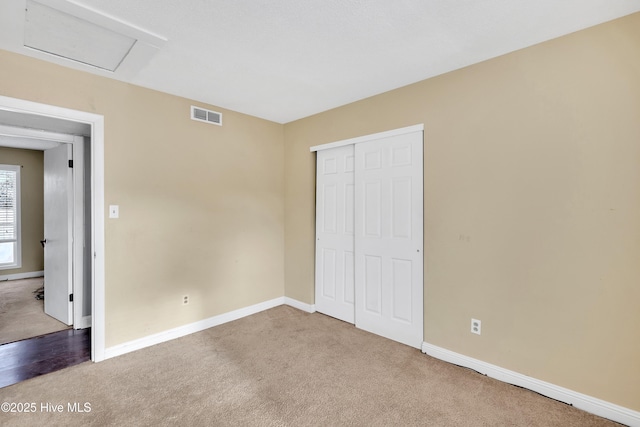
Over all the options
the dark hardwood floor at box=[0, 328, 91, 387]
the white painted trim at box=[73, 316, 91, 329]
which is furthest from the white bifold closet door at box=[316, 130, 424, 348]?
the white painted trim at box=[73, 316, 91, 329]

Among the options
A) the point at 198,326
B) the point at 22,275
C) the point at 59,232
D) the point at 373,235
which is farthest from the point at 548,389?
the point at 22,275

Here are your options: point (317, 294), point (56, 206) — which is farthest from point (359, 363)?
point (56, 206)

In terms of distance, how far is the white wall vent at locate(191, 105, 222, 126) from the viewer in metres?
3.27

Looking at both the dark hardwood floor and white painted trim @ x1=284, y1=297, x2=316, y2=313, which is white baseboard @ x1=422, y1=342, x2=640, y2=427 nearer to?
white painted trim @ x1=284, y1=297, x2=316, y2=313

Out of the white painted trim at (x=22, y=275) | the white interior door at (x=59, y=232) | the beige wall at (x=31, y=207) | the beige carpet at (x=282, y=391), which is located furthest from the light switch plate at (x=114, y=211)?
the white painted trim at (x=22, y=275)

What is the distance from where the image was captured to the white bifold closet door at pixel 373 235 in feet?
9.48

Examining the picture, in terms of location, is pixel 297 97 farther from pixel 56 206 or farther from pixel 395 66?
pixel 56 206

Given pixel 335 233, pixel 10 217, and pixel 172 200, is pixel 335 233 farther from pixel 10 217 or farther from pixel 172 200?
pixel 10 217

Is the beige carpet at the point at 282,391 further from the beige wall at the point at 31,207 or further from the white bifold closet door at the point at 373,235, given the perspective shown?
the beige wall at the point at 31,207

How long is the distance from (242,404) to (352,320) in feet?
5.58

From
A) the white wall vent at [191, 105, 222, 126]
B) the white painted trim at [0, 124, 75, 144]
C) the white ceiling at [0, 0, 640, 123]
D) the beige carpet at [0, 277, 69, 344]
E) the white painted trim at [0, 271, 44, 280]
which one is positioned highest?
the white ceiling at [0, 0, 640, 123]

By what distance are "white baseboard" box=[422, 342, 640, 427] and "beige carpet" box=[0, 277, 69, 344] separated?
4192 mm

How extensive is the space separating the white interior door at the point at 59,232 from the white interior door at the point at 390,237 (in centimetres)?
335

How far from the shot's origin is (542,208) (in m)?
2.17
